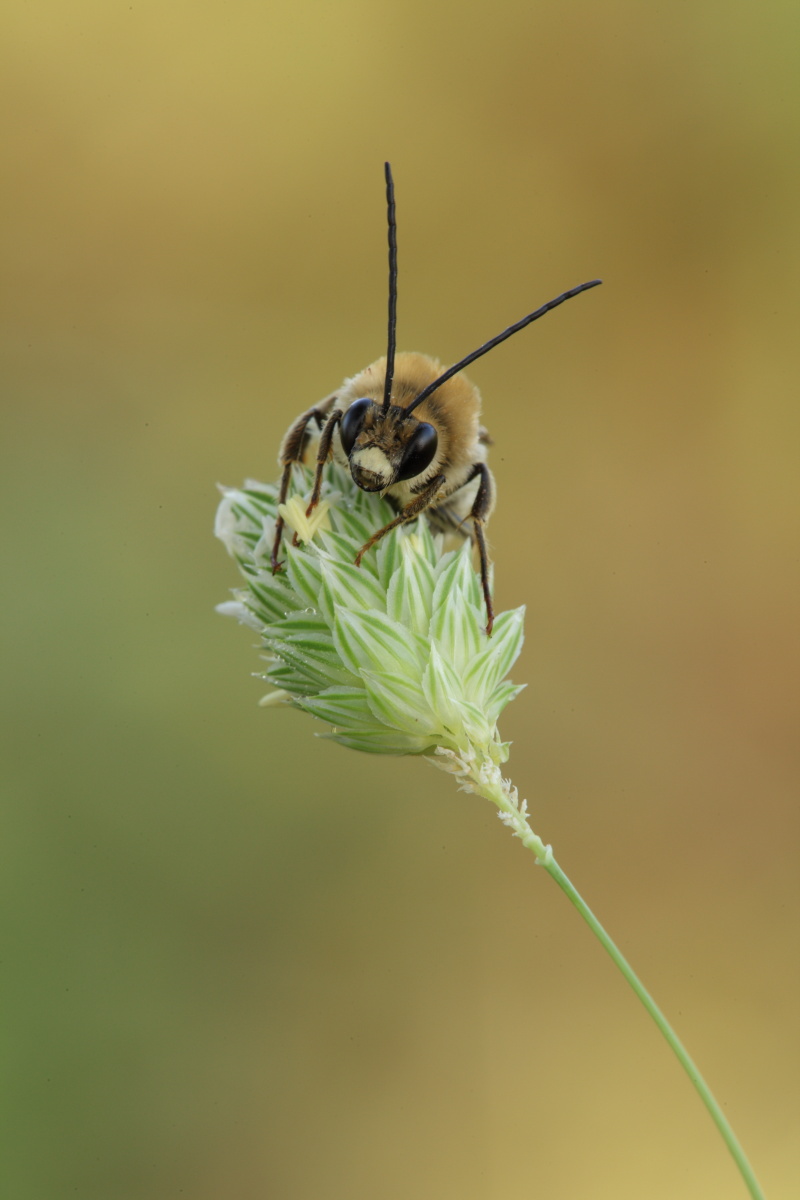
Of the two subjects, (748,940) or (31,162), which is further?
(31,162)

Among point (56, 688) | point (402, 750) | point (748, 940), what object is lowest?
point (748, 940)

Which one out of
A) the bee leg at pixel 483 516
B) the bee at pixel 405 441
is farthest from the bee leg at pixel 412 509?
the bee leg at pixel 483 516

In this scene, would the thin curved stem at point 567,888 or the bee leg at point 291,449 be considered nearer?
the thin curved stem at point 567,888

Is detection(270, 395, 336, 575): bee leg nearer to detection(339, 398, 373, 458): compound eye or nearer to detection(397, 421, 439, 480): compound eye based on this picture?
detection(339, 398, 373, 458): compound eye

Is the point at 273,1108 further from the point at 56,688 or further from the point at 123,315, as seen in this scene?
the point at 123,315

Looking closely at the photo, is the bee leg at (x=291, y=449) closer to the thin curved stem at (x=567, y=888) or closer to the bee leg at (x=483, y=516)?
the bee leg at (x=483, y=516)

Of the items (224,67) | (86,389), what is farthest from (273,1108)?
(224,67)

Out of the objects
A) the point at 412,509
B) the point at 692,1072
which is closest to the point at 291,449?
the point at 412,509
